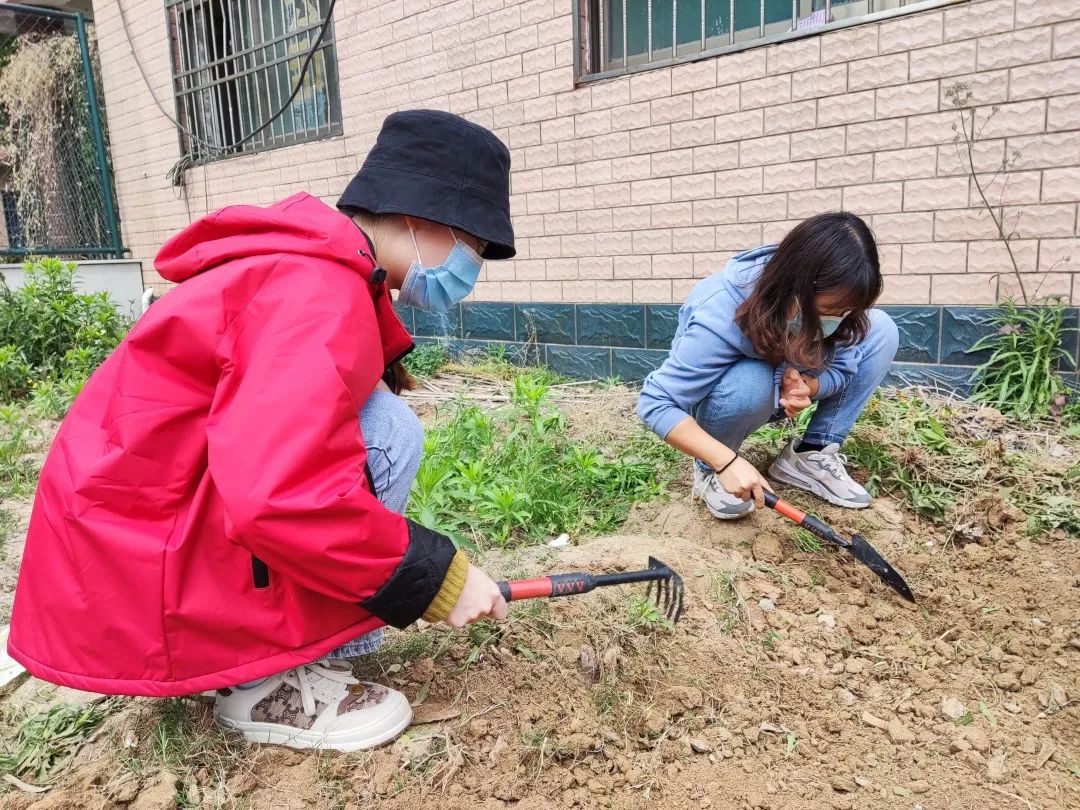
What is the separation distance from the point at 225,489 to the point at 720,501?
1746 millimetres

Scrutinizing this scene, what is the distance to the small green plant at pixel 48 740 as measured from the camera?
162 cm

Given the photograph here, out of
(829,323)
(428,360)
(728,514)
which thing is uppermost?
(829,323)

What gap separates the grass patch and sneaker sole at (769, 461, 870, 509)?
15.1 inches

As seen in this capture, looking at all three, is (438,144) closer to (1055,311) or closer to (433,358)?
(1055,311)

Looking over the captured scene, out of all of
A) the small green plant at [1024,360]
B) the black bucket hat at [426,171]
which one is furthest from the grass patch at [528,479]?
the small green plant at [1024,360]

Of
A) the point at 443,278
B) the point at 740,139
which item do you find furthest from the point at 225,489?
the point at 740,139

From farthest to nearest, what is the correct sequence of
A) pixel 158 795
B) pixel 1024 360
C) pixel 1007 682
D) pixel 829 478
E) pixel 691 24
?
pixel 691 24 → pixel 1024 360 → pixel 829 478 → pixel 1007 682 → pixel 158 795

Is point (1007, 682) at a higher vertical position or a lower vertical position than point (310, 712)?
lower

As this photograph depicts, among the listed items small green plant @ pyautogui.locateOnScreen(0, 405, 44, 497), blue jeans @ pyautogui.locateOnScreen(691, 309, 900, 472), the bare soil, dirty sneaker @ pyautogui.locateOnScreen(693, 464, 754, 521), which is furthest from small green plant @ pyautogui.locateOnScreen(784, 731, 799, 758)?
small green plant @ pyautogui.locateOnScreen(0, 405, 44, 497)

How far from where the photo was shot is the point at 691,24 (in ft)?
13.1

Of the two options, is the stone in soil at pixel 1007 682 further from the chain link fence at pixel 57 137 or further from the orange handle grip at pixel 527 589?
the chain link fence at pixel 57 137

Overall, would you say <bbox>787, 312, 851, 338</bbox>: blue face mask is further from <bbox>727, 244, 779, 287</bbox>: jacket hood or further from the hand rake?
the hand rake

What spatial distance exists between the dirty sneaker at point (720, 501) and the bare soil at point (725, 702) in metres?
0.10

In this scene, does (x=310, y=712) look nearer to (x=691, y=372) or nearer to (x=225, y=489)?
(x=225, y=489)
